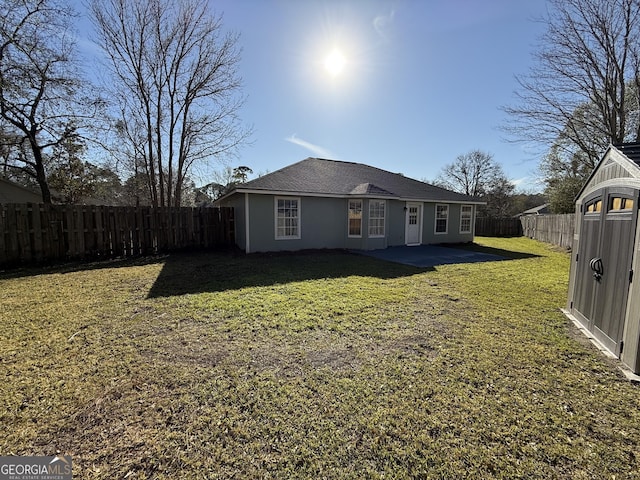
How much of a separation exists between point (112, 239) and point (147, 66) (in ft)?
31.9

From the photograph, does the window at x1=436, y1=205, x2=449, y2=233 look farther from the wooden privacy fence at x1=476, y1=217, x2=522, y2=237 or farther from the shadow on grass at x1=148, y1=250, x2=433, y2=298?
the wooden privacy fence at x1=476, y1=217, x2=522, y2=237

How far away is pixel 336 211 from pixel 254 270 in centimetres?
529

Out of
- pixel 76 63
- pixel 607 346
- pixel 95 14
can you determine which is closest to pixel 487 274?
pixel 607 346

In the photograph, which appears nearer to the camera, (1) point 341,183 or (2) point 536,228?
(1) point 341,183

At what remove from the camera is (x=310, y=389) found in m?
2.68

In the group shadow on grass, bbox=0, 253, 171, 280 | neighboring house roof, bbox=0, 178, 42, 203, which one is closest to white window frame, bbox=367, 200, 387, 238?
shadow on grass, bbox=0, 253, 171, 280

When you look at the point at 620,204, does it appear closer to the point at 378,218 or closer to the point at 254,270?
the point at 254,270

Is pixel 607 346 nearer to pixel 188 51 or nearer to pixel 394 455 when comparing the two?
pixel 394 455

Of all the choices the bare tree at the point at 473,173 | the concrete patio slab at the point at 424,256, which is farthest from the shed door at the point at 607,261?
the bare tree at the point at 473,173

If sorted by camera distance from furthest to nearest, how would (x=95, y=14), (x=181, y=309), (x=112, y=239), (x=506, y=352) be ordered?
1. (x=95, y=14)
2. (x=112, y=239)
3. (x=181, y=309)
4. (x=506, y=352)

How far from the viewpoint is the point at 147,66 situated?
46.1 feet

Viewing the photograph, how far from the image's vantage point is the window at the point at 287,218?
11031 millimetres

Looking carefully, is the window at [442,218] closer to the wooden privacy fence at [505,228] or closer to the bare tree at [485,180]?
the wooden privacy fence at [505,228]

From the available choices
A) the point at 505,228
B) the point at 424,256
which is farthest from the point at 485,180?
the point at 424,256
